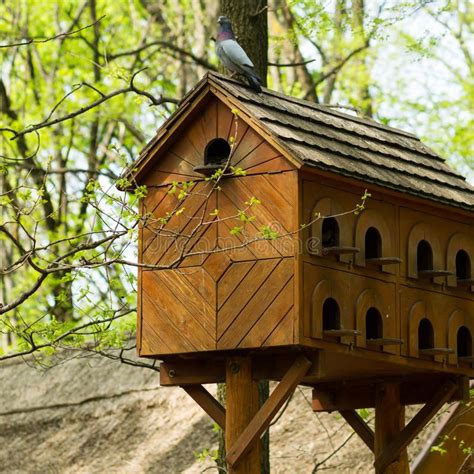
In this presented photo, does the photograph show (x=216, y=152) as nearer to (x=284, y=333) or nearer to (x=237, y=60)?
(x=237, y=60)

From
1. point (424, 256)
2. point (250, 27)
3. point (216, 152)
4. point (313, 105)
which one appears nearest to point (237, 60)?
point (216, 152)

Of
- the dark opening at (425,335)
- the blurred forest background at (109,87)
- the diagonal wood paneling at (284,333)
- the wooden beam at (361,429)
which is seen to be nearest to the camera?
the diagonal wood paneling at (284,333)

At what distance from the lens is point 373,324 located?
7766 millimetres

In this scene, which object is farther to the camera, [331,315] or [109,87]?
[109,87]

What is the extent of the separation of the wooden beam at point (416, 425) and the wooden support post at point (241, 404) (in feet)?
5.14

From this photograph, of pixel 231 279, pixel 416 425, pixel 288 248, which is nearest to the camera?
pixel 288 248

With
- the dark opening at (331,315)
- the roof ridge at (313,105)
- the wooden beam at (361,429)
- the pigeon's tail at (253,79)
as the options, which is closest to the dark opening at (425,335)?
the dark opening at (331,315)

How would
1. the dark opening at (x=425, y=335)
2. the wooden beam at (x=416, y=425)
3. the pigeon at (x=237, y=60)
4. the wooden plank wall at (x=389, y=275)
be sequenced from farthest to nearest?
the wooden beam at (x=416, y=425), the dark opening at (x=425, y=335), the pigeon at (x=237, y=60), the wooden plank wall at (x=389, y=275)

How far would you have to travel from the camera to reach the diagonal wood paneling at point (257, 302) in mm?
7055

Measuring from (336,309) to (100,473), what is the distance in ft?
19.3

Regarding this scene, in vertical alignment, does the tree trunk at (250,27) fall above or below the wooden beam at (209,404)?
above

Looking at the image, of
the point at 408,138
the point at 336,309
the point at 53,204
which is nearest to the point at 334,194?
the point at 336,309

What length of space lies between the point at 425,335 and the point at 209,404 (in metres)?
1.60

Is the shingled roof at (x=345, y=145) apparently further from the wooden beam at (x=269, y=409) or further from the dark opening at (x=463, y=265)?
the wooden beam at (x=269, y=409)
